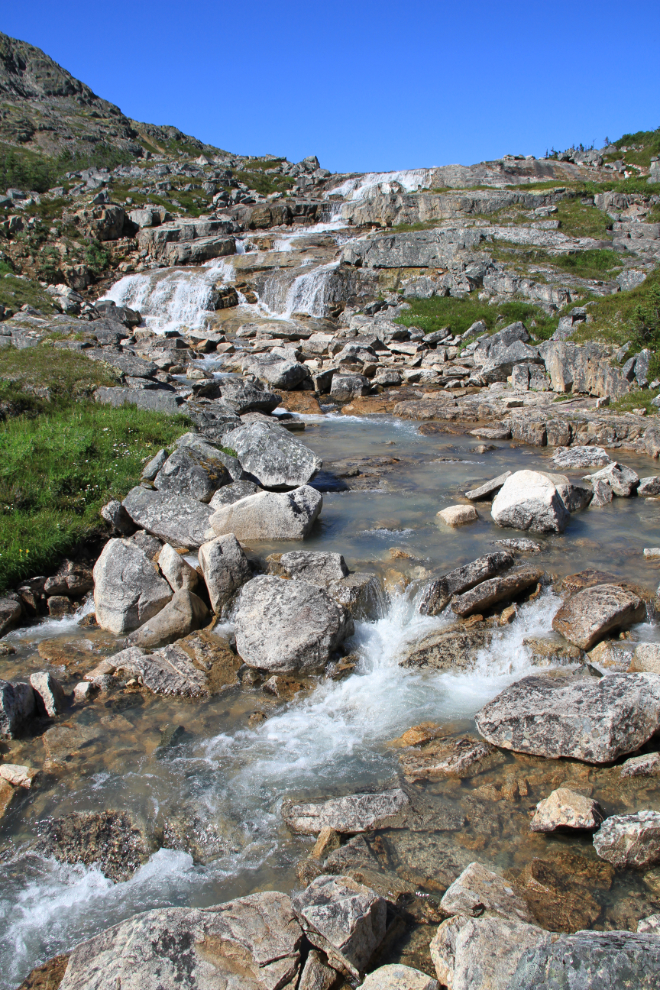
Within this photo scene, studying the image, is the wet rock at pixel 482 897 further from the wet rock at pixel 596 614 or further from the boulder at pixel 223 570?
the boulder at pixel 223 570

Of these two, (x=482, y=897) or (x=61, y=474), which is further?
(x=61, y=474)

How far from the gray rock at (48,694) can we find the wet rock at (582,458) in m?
11.2

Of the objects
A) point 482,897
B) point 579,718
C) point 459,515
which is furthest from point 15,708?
point 459,515

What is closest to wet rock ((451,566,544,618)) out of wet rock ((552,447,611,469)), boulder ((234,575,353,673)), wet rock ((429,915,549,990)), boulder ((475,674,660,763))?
boulder ((234,575,353,673))

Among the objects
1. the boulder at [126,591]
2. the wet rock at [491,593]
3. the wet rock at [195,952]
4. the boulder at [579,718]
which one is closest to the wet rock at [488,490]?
the wet rock at [491,593]

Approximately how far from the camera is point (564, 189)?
42000 mm

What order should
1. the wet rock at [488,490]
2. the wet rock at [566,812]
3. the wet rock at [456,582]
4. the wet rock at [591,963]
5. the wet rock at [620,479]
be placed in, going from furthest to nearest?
the wet rock at [620,479]
the wet rock at [488,490]
the wet rock at [456,582]
the wet rock at [566,812]
the wet rock at [591,963]

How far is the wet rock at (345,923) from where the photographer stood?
3586 mm

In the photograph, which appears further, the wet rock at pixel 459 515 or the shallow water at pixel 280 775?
the wet rock at pixel 459 515

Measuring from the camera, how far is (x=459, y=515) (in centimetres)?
1009

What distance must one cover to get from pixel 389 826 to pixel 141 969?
2.10m

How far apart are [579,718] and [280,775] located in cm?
275

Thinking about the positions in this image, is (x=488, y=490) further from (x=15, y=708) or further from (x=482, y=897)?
(x=15, y=708)

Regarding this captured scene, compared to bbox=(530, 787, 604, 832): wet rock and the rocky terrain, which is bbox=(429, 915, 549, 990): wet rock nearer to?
the rocky terrain
